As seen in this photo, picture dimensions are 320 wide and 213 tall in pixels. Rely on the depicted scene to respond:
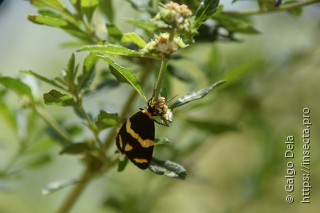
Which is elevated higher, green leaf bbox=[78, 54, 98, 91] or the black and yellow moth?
green leaf bbox=[78, 54, 98, 91]

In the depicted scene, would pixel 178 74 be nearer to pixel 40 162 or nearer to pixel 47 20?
pixel 47 20

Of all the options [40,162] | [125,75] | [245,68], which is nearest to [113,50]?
[125,75]

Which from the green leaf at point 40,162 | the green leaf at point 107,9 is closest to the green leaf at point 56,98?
the green leaf at point 107,9

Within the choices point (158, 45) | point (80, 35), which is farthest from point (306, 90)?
point (158, 45)

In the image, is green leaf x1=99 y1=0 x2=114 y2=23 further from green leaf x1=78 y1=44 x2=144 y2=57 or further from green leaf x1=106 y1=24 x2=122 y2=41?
green leaf x1=78 y1=44 x2=144 y2=57

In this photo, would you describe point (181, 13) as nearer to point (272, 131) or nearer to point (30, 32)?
point (272, 131)

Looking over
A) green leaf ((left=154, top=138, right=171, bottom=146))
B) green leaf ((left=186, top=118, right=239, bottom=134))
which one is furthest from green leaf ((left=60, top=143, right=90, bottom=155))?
green leaf ((left=186, top=118, right=239, bottom=134))
